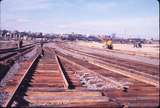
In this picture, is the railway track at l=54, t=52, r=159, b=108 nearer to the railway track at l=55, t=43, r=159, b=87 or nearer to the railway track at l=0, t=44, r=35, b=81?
the railway track at l=55, t=43, r=159, b=87

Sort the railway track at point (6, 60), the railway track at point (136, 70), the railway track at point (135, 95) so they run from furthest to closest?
the railway track at point (6, 60) → the railway track at point (136, 70) → the railway track at point (135, 95)

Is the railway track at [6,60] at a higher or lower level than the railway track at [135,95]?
lower

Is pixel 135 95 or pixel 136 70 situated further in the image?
pixel 136 70

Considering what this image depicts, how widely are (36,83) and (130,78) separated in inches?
165

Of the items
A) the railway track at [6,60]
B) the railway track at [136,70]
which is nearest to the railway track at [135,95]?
the railway track at [136,70]

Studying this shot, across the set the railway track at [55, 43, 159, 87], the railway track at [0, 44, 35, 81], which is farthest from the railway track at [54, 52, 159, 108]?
the railway track at [0, 44, 35, 81]

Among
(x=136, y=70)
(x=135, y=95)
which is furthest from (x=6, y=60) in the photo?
(x=135, y=95)

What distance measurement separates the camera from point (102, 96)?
26.5ft

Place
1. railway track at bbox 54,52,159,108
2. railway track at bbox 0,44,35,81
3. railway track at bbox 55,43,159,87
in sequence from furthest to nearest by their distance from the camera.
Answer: railway track at bbox 0,44,35,81
railway track at bbox 55,43,159,87
railway track at bbox 54,52,159,108

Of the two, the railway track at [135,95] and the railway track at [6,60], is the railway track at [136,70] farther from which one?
the railway track at [6,60]

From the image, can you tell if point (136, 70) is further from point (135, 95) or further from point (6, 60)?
point (6, 60)

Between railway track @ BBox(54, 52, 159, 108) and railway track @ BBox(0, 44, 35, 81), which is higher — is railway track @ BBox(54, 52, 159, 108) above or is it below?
above

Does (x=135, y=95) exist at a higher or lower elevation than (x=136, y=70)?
higher

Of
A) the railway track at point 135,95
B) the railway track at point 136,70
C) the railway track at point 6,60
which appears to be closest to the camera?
the railway track at point 135,95
